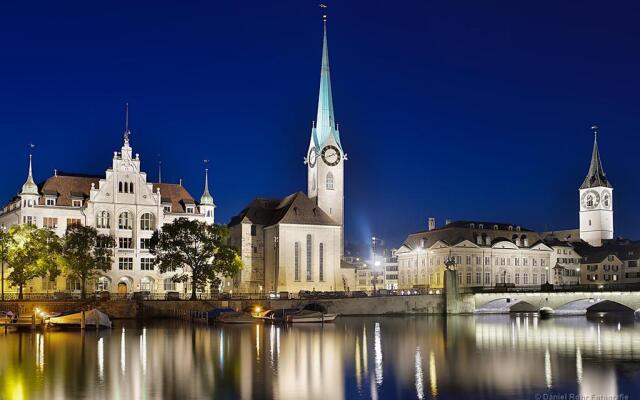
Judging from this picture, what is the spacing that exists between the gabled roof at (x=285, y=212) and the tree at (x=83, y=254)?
3033 cm

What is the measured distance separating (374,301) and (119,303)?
107 ft

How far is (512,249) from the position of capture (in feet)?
497

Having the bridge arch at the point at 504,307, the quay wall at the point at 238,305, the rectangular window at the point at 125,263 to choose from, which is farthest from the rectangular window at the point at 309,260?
the rectangular window at the point at 125,263

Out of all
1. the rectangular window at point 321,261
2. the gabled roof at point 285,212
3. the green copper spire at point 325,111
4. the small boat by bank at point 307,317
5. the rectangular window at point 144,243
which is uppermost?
the green copper spire at point 325,111

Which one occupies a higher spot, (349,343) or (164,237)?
(164,237)

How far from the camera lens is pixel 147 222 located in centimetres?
10825

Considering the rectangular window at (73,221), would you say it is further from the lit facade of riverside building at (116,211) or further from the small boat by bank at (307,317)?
the small boat by bank at (307,317)

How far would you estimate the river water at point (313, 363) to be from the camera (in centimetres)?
4247

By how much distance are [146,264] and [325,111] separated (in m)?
43.8

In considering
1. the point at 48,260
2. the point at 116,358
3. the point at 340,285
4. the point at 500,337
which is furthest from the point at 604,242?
the point at 116,358

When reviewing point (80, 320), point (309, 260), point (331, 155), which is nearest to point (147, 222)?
point (309, 260)

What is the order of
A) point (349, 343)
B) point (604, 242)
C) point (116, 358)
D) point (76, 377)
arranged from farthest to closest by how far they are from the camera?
point (604, 242)
point (349, 343)
point (116, 358)
point (76, 377)

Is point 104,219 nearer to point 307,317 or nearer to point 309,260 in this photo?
point 309,260

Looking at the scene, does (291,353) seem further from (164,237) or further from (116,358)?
(164,237)
